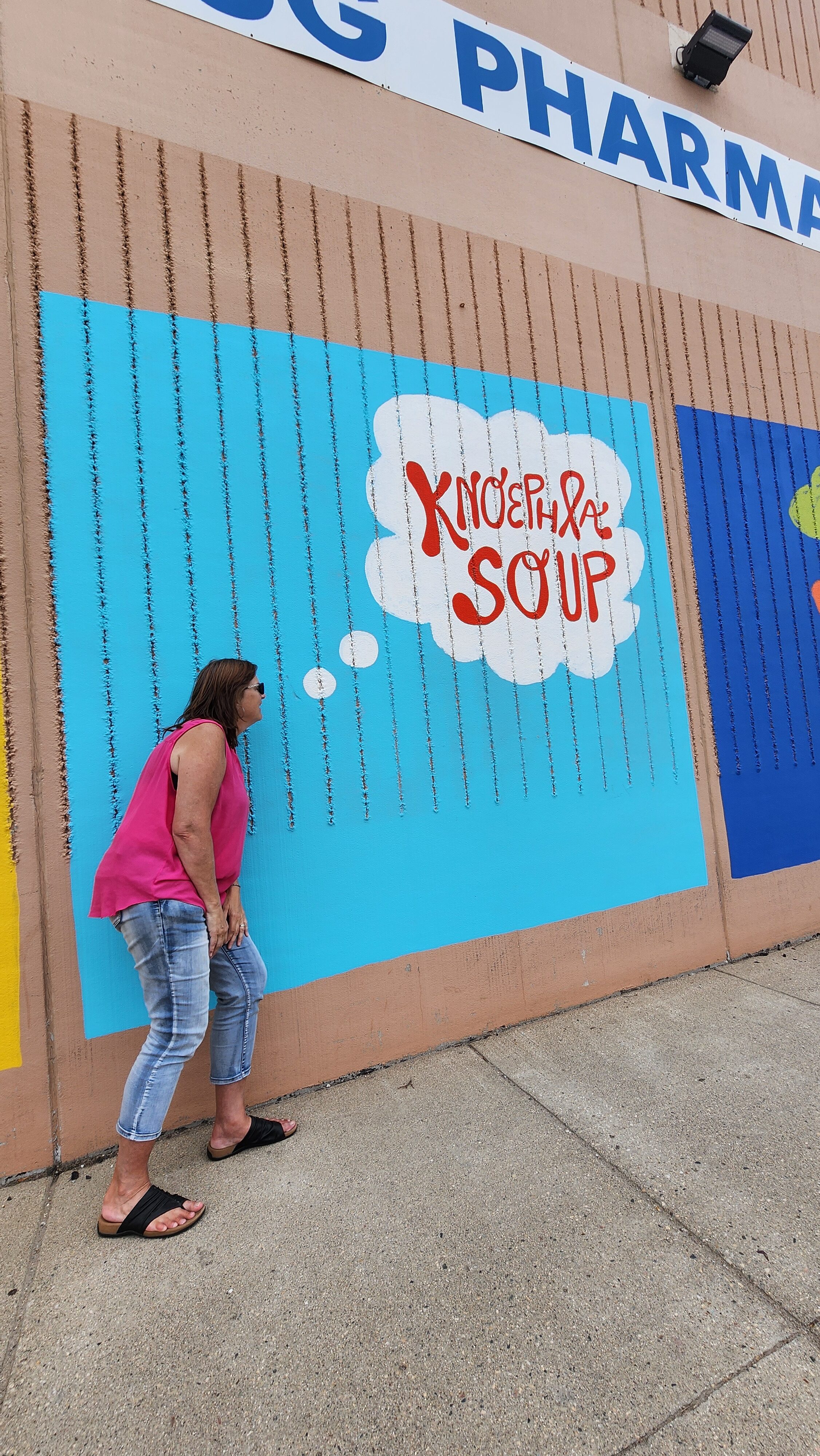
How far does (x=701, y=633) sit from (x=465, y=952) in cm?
229

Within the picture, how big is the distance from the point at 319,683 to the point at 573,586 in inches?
58.1

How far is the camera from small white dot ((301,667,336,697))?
2.90 m

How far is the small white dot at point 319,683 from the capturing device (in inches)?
114

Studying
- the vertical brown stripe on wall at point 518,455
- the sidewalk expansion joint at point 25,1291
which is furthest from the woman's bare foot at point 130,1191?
the vertical brown stripe on wall at point 518,455

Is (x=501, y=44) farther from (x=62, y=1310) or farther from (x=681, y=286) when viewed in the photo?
(x=62, y=1310)

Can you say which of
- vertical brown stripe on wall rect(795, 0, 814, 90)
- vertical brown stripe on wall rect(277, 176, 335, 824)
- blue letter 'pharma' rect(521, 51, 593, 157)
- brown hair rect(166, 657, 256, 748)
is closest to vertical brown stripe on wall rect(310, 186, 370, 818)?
vertical brown stripe on wall rect(277, 176, 335, 824)

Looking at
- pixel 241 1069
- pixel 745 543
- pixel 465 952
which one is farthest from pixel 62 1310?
pixel 745 543

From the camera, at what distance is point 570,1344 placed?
5.24ft

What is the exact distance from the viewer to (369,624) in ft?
10.00

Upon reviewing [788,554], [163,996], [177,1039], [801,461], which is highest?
[801,461]

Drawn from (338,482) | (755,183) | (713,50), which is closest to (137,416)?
(338,482)

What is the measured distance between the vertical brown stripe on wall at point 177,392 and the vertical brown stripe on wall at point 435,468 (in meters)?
1.11

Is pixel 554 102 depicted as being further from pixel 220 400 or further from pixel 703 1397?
pixel 703 1397

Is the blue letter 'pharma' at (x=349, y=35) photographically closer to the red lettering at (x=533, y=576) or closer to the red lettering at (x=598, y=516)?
the red lettering at (x=598, y=516)
